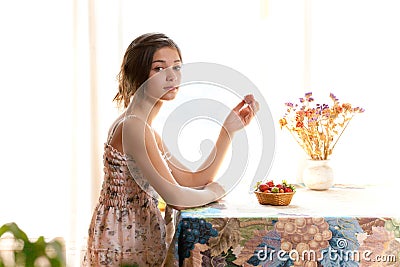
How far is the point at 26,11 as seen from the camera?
108 inches

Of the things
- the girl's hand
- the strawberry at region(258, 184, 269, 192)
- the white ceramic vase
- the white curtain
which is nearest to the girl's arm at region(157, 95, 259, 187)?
the girl's hand

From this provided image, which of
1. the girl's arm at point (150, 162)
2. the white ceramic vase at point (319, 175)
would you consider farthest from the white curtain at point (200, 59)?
the girl's arm at point (150, 162)

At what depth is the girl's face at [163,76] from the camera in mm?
1653

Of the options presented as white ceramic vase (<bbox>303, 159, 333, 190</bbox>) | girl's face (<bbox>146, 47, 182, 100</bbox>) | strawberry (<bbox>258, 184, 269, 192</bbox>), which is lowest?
strawberry (<bbox>258, 184, 269, 192</bbox>)

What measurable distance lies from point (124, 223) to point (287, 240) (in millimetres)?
478

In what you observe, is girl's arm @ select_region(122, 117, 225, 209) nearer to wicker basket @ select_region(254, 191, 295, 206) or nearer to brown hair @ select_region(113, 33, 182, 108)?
brown hair @ select_region(113, 33, 182, 108)

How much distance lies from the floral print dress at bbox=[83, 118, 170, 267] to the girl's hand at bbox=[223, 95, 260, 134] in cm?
34

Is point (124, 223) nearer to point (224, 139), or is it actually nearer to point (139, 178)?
point (139, 178)

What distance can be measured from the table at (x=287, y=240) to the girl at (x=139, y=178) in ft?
0.36

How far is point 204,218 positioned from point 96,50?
4.52ft

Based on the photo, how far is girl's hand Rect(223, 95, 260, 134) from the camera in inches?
69.6

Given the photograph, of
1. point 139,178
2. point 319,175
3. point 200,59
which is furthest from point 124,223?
point 200,59

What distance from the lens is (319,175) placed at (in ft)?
7.01

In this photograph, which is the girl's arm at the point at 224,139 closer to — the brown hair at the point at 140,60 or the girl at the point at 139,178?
the girl at the point at 139,178
